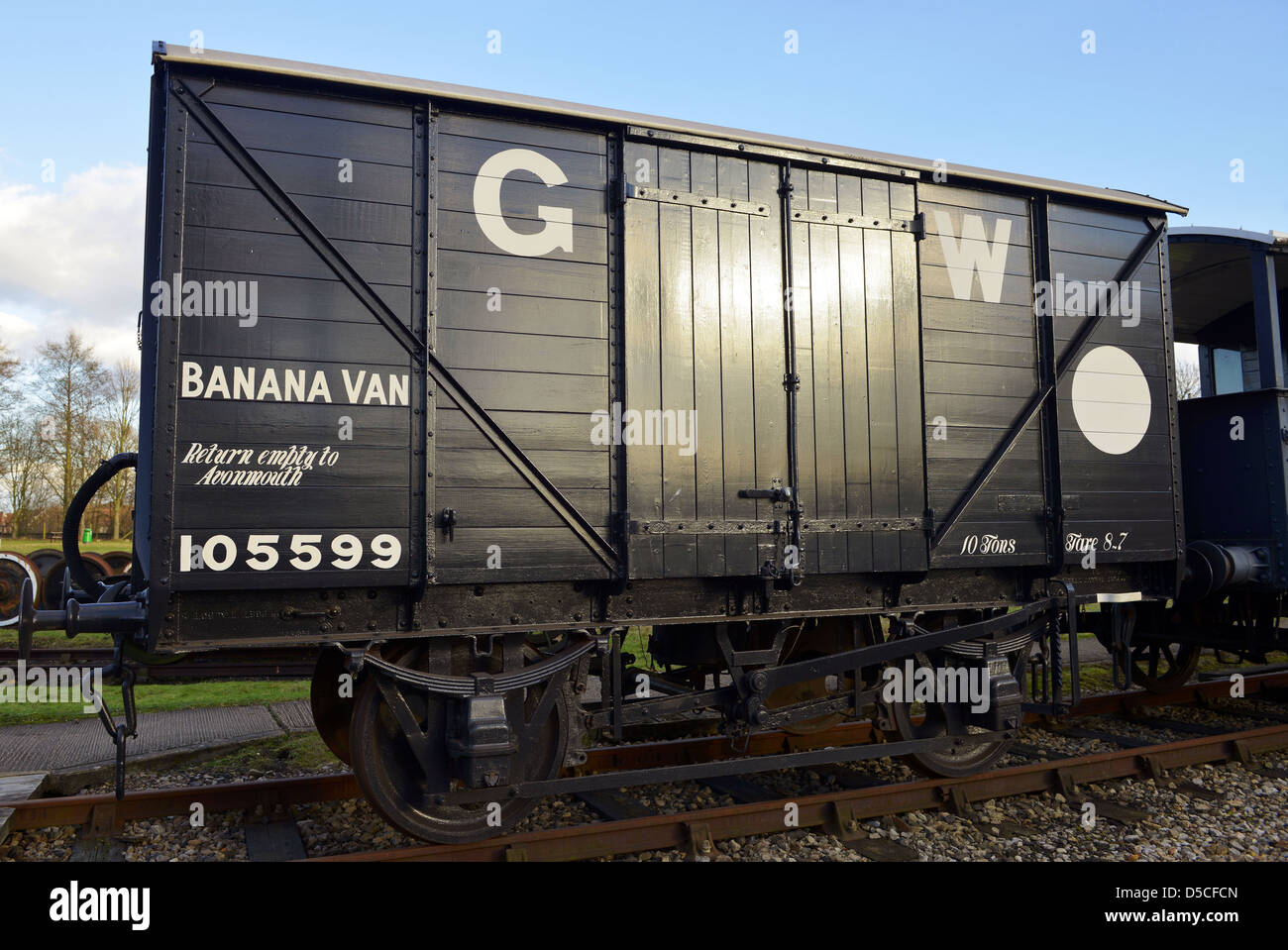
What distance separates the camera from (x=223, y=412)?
4148 mm

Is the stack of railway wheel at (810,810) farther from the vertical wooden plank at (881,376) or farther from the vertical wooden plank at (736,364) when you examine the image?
the vertical wooden plank at (881,376)

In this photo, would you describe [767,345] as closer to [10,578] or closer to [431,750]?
[431,750]

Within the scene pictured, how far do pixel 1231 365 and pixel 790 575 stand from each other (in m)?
6.32

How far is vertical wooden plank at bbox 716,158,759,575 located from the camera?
16.5ft

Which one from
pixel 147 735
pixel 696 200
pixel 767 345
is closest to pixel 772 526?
pixel 767 345

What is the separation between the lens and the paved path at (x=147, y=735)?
20.6 feet

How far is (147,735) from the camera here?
7020mm

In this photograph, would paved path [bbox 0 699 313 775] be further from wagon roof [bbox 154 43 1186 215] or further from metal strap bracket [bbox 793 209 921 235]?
metal strap bracket [bbox 793 209 921 235]

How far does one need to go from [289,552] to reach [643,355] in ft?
7.06

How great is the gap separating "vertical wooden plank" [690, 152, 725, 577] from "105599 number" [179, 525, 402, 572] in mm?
1731

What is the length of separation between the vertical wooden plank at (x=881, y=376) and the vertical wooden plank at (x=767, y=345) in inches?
25.3

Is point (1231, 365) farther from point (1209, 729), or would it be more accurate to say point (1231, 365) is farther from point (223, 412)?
point (223, 412)

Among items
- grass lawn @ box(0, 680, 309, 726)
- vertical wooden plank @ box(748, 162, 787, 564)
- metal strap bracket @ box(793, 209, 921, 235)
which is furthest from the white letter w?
grass lawn @ box(0, 680, 309, 726)

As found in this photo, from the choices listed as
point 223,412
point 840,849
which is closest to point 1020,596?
point 840,849
